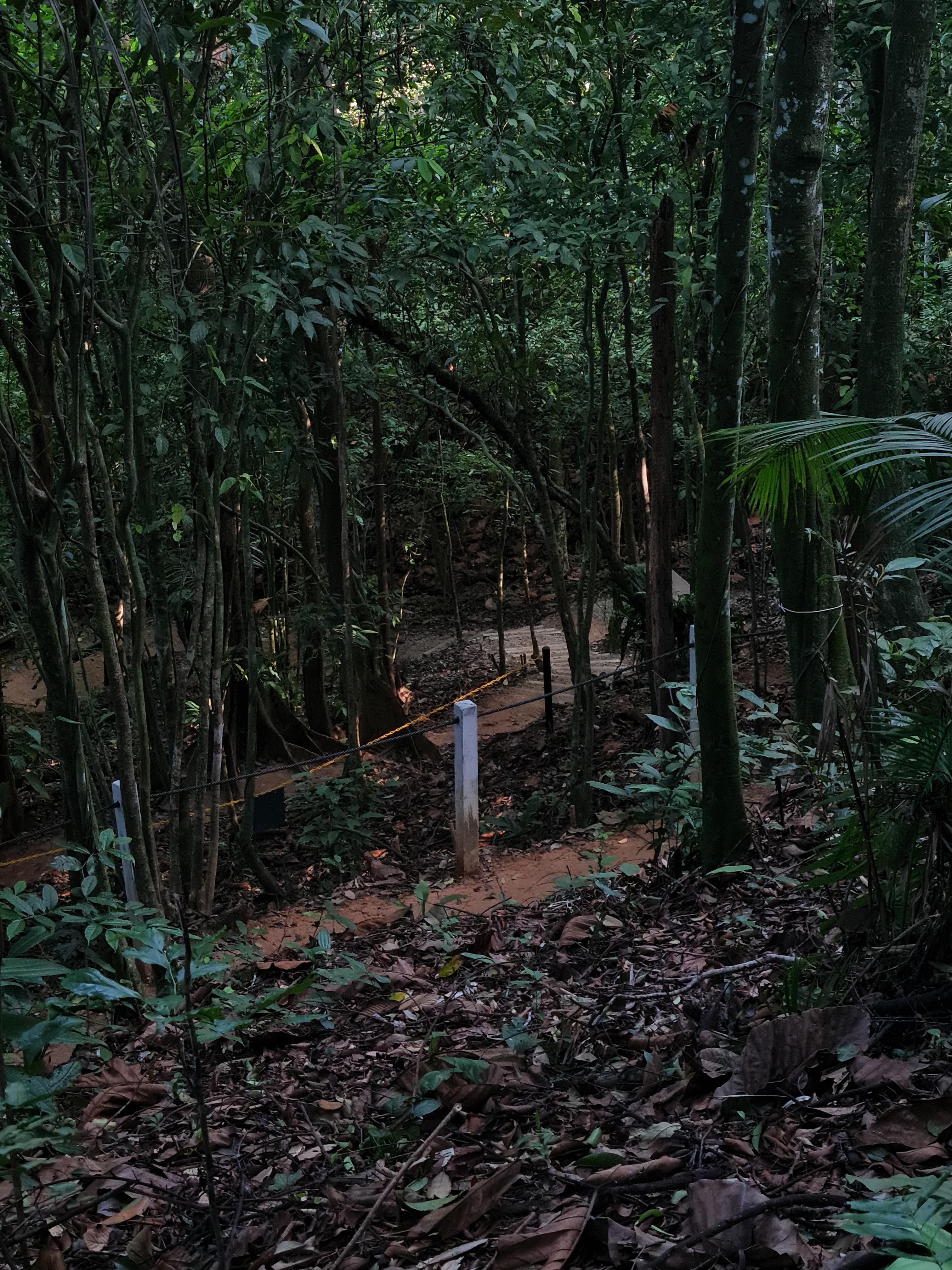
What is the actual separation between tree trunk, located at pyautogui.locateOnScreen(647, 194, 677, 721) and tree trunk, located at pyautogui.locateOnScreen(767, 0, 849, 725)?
3.75 ft

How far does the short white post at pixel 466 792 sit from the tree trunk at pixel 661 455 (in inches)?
60.7

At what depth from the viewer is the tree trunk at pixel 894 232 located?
528 centimetres

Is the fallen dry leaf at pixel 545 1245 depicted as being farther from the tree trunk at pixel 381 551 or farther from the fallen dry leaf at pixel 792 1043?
the tree trunk at pixel 381 551

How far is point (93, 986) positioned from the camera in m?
2.31

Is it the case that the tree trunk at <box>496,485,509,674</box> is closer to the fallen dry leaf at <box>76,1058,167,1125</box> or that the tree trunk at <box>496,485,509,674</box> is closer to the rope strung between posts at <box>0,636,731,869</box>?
the rope strung between posts at <box>0,636,731,869</box>

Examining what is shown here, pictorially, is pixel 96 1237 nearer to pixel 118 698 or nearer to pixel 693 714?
pixel 118 698

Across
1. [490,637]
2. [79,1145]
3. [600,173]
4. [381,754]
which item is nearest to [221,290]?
[600,173]

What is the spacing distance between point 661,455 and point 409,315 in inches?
91.9

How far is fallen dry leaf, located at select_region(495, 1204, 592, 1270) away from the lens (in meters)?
1.91

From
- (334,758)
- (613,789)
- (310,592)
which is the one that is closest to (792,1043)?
(613,789)

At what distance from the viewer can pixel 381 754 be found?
965 cm

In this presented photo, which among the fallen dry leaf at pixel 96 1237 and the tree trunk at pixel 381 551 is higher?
the tree trunk at pixel 381 551

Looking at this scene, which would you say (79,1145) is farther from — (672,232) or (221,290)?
(672,232)

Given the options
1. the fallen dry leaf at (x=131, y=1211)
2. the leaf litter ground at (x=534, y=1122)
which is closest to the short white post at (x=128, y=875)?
the leaf litter ground at (x=534, y=1122)
